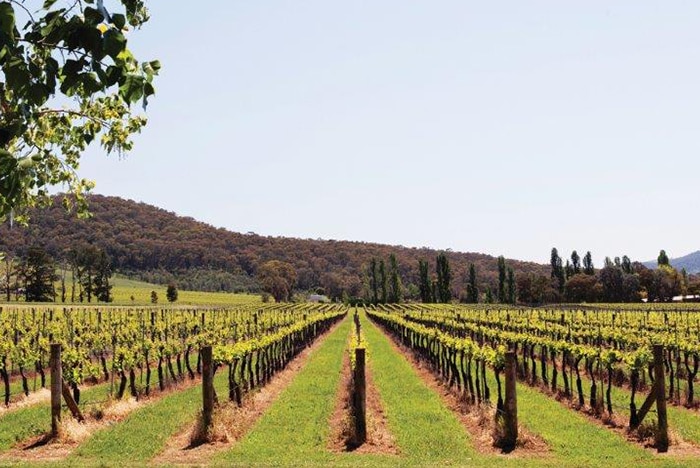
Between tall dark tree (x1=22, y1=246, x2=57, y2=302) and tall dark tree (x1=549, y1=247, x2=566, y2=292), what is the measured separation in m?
91.7

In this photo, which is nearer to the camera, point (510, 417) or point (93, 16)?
point (93, 16)

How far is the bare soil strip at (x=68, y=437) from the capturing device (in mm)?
11656

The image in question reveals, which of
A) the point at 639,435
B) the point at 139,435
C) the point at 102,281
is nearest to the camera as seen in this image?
the point at 639,435

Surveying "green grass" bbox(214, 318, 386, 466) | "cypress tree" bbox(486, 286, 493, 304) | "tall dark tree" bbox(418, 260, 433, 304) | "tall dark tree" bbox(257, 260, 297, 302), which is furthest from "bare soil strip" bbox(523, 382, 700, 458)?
"tall dark tree" bbox(257, 260, 297, 302)

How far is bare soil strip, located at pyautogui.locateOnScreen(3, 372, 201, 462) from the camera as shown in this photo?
38.2ft

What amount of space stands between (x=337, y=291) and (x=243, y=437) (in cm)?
16219

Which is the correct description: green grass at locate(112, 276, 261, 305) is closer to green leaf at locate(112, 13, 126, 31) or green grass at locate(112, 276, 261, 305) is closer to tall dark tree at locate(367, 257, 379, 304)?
tall dark tree at locate(367, 257, 379, 304)

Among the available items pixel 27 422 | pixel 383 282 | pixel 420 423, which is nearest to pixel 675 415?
pixel 420 423

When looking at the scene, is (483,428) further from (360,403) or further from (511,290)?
(511,290)

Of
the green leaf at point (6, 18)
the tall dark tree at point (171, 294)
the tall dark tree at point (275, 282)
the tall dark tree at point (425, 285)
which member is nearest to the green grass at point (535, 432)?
the green leaf at point (6, 18)

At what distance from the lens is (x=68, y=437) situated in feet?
41.2

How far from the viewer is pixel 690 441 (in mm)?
12602

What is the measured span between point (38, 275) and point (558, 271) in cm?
9401

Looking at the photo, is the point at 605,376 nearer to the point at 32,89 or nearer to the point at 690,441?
the point at 690,441
